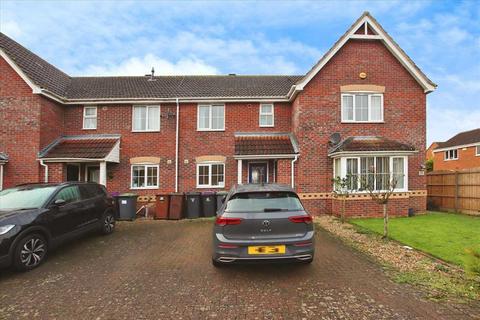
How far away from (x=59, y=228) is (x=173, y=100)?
28.9 ft

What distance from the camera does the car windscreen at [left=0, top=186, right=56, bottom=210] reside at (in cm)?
615

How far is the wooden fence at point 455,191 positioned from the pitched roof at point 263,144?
7.79 m

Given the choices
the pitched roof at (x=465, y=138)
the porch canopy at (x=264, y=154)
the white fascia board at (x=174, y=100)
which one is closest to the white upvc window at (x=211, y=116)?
the white fascia board at (x=174, y=100)

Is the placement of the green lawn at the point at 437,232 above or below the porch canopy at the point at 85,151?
below

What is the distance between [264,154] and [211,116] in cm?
370

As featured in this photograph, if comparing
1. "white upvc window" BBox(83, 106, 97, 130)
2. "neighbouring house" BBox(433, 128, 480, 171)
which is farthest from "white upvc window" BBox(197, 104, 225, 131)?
"neighbouring house" BBox(433, 128, 480, 171)

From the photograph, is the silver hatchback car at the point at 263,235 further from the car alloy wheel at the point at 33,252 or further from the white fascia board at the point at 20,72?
the white fascia board at the point at 20,72

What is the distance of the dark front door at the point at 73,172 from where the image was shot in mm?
13159

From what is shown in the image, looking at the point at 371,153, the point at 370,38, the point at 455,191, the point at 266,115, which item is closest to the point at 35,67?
the point at 266,115

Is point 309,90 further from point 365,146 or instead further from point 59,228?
point 59,228

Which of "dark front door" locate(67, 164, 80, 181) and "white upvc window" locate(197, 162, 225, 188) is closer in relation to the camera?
"dark front door" locate(67, 164, 80, 181)

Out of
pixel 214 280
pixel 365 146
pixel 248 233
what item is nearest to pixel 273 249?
pixel 248 233

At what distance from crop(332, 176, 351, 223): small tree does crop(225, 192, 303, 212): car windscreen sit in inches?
246

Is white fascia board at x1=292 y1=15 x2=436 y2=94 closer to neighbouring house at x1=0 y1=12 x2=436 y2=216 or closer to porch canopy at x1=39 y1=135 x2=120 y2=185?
neighbouring house at x1=0 y1=12 x2=436 y2=216
